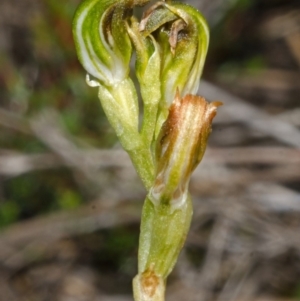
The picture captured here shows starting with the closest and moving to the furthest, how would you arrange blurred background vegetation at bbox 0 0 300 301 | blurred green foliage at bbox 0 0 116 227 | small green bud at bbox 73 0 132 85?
small green bud at bbox 73 0 132 85 → blurred background vegetation at bbox 0 0 300 301 → blurred green foliage at bbox 0 0 116 227

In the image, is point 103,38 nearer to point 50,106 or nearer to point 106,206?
point 106,206

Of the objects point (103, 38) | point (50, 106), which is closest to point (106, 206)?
point (50, 106)

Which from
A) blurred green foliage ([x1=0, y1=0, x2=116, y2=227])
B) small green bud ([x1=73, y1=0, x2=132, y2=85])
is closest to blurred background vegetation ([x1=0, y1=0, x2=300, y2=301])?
blurred green foliage ([x1=0, y1=0, x2=116, y2=227])

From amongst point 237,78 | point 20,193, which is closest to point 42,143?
point 20,193

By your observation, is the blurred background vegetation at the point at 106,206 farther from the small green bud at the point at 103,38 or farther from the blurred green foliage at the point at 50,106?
the small green bud at the point at 103,38

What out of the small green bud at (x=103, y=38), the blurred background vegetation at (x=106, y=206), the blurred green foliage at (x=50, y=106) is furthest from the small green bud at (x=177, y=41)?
the blurred green foliage at (x=50, y=106)

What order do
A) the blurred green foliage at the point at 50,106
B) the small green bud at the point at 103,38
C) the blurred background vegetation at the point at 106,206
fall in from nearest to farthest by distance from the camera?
the small green bud at the point at 103,38 < the blurred background vegetation at the point at 106,206 < the blurred green foliage at the point at 50,106

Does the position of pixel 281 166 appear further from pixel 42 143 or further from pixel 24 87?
pixel 24 87

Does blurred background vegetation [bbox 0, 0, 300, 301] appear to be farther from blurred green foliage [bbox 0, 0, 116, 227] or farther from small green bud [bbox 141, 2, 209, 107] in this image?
small green bud [bbox 141, 2, 209, 107]

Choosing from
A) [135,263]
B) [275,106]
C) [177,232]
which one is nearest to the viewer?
[177,232]
